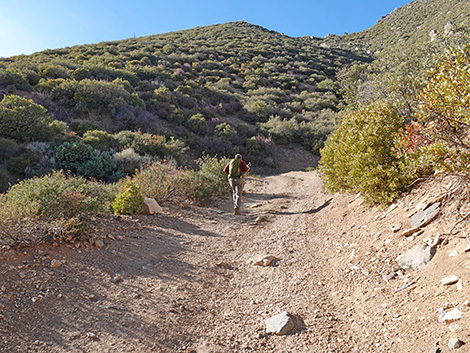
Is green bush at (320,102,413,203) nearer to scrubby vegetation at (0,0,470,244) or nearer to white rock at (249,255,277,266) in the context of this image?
scrubby vegetation at (0,0,470,244)

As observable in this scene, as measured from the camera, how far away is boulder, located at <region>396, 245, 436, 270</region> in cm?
341

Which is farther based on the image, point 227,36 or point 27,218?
point 227,36

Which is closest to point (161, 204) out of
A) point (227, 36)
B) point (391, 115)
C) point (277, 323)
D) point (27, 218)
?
point (27, 218)

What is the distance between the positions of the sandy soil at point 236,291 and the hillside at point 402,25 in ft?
155

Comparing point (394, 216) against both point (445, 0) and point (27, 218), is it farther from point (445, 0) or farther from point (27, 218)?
point (445, 0)

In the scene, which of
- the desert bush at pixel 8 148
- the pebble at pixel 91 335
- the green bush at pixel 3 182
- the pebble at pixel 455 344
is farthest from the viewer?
the desert bush at pixel 8 148

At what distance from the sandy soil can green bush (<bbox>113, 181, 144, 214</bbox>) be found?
93 cm

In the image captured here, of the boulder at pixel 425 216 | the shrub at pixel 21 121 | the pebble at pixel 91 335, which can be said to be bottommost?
the boulder at pixel 425 216

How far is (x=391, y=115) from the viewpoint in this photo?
620 cm

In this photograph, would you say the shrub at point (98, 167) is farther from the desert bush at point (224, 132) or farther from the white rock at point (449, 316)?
the white rock at point (449, 316)

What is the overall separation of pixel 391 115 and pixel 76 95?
1837cm

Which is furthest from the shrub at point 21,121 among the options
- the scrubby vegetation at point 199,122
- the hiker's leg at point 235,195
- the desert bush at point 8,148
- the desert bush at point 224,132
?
the desert bush at point 224,132

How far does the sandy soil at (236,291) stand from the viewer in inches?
113

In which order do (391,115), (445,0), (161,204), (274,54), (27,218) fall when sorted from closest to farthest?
(27,218) < (391,115) < (161,204) < (274,54) < (445,0)
